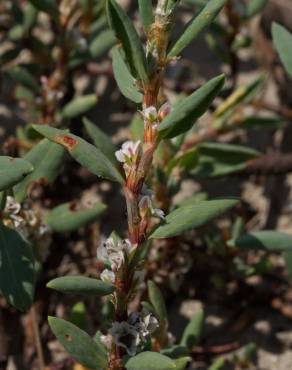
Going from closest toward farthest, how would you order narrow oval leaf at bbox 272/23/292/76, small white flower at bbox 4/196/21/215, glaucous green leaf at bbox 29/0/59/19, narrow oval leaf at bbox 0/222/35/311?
narrow oval leaf at bbox 0/222/35/311
small white flower at bbox 4/196/21/215
narrow oval leaf at bbox 272/23/292/76
glaucous green leaf at bbox 29/0/59/19

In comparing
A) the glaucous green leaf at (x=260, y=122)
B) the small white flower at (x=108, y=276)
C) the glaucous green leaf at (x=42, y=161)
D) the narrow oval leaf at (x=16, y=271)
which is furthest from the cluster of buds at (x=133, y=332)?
the glaucous green leaf at (x=260, y=122)

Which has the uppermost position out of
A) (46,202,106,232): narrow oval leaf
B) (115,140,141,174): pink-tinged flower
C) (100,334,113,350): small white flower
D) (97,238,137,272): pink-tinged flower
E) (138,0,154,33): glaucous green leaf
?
(138,0,154,33): glaucous green leaf

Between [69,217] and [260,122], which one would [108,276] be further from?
[260,122]

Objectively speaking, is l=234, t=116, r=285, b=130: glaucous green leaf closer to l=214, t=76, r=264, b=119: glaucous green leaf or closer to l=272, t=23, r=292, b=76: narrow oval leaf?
l=214, t=76, r=264, b=119: glaucous green leaf

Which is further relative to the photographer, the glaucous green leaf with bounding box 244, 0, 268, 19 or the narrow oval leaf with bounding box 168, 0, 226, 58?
the glaucous green leaf with bounding box 244, 0, 268, 19

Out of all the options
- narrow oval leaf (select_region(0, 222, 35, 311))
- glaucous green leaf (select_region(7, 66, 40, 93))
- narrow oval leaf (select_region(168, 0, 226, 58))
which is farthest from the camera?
glaucous green leaf (select_region(7, 66, 40, 93))

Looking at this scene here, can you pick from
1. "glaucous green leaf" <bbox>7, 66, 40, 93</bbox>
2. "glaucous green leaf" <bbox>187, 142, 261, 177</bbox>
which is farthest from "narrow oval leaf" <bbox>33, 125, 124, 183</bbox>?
"glaucous green leaf" <bbox>7, 66, 40, 93</bbox>

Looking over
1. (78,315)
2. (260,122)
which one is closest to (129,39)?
(78,315)

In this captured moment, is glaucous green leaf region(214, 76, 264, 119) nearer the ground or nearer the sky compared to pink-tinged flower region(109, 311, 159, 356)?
nearer the sky
